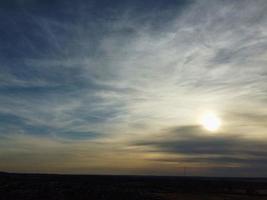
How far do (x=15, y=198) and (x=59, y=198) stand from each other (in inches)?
266

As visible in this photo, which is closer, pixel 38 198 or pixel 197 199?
pixel 38 198

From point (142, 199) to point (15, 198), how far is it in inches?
787

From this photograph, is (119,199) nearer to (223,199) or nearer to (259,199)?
(223,199)

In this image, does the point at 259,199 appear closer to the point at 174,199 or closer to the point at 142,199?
the point at 174,199

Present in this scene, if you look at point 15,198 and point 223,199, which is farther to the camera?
point 223,199

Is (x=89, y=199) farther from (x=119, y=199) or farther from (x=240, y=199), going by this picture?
(x=240, y=199)

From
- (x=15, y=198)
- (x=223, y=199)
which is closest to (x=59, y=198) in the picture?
(x=15, y=198)

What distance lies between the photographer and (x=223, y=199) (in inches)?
2186

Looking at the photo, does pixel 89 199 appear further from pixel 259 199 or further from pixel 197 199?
pixel 259 199

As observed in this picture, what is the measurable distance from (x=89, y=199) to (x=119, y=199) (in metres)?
4.76

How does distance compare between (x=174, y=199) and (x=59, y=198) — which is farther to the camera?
(x=174, y=199)

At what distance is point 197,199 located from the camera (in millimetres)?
54875

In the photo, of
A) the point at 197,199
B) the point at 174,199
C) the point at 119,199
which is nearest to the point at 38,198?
the point at 119,199

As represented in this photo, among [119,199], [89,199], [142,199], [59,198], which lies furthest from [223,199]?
[59,198]
